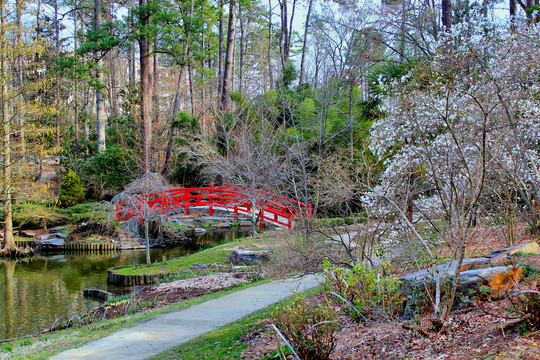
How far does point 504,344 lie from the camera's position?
3.45 m

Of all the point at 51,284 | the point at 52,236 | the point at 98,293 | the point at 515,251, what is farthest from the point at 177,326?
the point at 52,236

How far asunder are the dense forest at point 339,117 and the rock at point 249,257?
2369 mm

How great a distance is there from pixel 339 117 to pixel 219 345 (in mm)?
15906

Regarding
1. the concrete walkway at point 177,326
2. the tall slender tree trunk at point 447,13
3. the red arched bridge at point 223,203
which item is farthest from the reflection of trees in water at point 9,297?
the tall slender tree trunk at point 447,13

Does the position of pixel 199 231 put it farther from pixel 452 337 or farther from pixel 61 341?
pixel 452 337

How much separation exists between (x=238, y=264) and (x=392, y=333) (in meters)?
9.94

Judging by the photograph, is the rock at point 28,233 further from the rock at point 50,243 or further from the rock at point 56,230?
the rock at point 50,243

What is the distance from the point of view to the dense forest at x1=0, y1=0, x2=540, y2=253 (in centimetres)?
757

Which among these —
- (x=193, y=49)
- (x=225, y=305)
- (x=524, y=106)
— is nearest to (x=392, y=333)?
(x=225, y=305)

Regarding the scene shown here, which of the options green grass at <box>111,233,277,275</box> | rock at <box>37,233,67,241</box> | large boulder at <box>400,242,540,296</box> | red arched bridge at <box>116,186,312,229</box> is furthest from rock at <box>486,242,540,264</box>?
rock at <box>37,233,67,241</box>

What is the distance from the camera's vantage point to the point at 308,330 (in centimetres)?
387

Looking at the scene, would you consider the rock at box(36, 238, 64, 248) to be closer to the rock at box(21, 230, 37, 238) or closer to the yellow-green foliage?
the yellow-green foliage

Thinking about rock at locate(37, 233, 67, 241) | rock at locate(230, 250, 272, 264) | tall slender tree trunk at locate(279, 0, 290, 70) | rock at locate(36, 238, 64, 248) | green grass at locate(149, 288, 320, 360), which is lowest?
rock at locate(36, 238, 64, 248)

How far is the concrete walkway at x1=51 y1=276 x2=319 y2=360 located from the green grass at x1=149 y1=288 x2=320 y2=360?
0.87ft
